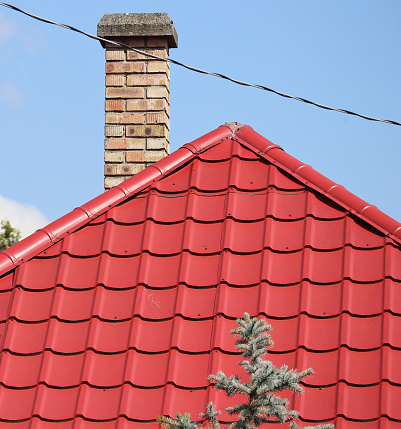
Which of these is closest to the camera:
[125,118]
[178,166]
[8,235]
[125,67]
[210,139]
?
[178,166]

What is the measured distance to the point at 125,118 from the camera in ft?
21.2

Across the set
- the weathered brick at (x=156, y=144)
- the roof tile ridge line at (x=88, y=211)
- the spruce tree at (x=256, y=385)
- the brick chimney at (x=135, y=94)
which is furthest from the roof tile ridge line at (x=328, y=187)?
the spruce tree at (x=256, y=385)

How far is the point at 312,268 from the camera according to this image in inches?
187

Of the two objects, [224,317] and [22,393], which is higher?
[224,317]

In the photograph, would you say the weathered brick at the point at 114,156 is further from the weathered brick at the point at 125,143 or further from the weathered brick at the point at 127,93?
the weathered brick at the point at 127,93

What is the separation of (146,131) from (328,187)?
1.86 m

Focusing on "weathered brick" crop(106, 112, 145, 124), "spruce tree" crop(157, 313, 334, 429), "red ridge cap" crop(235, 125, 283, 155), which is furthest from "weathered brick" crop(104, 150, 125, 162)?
"spruce tree" crop(157, 313, 334, 429)

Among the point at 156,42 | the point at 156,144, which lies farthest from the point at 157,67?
the point at 156,144

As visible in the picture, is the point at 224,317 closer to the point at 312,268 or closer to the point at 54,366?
the point at 312,268

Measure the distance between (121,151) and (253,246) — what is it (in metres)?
1.92

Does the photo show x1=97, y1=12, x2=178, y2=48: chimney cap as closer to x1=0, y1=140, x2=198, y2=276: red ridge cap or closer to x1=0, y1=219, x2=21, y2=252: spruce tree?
x1=0, y1=140, x2=198, y2=276: red ridge cap

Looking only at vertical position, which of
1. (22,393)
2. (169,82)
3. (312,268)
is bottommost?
(22,393)

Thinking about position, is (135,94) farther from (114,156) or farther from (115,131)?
(114,156)

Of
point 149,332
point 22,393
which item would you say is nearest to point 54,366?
point 22,393
